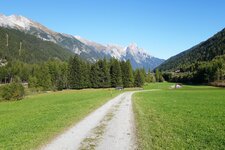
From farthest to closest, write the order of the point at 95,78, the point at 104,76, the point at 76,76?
1. the point at 104,76
2. the point at 95,78
3. the point at 76,76

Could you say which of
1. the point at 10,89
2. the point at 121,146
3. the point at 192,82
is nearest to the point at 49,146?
the point at 121,146

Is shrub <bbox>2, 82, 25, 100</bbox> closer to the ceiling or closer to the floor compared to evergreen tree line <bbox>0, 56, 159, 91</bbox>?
closer to the floor

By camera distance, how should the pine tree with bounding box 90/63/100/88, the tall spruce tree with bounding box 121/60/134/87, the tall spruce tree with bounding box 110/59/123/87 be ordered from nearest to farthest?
the pine tree with bounding box 90/63/100/88, the tall spruce tree with bounding box 110/59/123/87, the tall spruce tree with bounding box 121/60/134/87

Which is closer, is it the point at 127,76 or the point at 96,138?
the point at 96,138

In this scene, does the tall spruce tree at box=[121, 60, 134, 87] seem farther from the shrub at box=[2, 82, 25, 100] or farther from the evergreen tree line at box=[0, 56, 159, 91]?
the shrub at box=[2, 82, 25, 100]

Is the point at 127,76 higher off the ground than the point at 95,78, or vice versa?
the point at 127,76

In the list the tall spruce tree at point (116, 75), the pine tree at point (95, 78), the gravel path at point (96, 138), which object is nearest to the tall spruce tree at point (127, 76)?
the tall spruce tree at point (116, 75)

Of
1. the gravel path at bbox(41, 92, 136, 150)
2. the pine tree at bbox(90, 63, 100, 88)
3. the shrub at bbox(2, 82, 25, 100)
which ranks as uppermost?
the pine tree at bbox(90, 63, 100, 88)

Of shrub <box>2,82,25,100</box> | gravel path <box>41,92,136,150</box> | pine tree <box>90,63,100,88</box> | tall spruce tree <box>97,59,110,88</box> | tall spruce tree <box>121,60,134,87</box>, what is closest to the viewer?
gravel path <box>41,92,136,150</box>

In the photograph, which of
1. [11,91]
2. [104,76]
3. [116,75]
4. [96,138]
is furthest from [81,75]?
[96,138]

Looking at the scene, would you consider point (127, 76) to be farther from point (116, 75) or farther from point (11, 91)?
point (11, 91)

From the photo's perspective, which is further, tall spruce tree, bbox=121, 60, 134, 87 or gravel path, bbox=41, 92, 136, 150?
tall spruce tree, bbox=121, 60, 134, 87

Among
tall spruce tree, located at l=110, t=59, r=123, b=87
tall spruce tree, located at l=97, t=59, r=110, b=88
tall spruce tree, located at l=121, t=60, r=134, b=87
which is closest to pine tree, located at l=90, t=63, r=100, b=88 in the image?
tall spruce tree, located at l=97, t=59, r=110, b=88

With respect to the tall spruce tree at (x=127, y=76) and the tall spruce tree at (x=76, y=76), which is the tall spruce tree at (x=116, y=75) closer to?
the tall spruce tree at (x=127, y=76)
